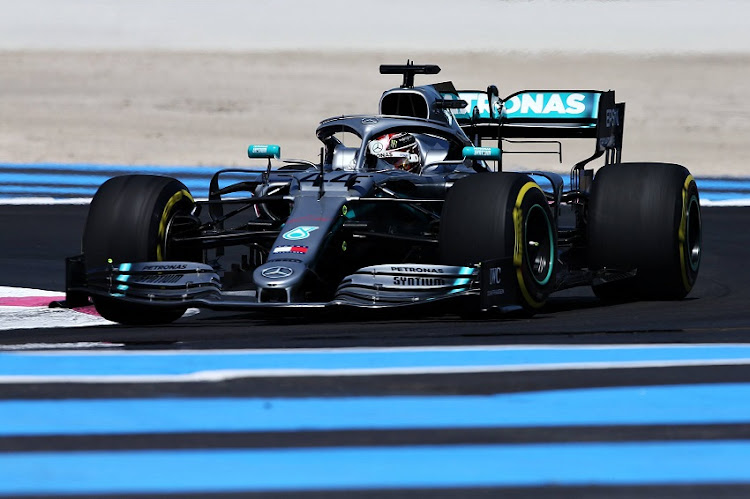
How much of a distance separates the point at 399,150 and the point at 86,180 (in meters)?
12.3

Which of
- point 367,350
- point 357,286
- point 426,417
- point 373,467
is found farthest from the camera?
point 357,286

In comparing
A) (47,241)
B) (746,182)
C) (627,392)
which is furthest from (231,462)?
(746,182)

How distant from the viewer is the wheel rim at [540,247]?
927 centimetres

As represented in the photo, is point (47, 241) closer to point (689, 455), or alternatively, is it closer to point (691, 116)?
point (689, 455)

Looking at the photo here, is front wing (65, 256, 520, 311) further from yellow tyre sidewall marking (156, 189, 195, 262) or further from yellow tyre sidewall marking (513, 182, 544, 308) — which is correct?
yellow tyre sidewall marking (156, 189, 195, 262)

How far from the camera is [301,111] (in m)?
28.9

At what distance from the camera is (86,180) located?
21.8 metres

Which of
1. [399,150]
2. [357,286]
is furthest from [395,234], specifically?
[399,150]

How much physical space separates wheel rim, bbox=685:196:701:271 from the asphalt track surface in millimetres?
1230

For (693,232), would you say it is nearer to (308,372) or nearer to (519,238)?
(519,238)

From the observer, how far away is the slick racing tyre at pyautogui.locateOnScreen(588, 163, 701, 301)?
9953mm

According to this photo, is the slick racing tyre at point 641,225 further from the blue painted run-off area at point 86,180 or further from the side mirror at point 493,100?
the blue painted run-off area at point 86,180

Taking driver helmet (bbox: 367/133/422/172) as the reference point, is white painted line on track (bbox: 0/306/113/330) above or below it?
below

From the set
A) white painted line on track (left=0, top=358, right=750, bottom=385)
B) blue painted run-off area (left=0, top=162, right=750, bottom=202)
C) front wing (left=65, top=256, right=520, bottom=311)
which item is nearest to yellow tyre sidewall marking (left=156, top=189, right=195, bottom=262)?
front wing (left=65, top=256, right=520, bottom=311)
